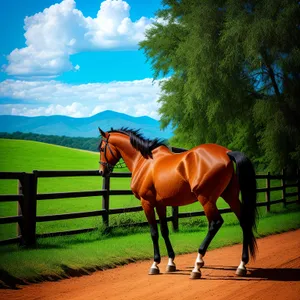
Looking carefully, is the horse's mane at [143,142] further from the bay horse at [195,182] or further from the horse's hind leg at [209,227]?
the horse's hind leg at [209,227]

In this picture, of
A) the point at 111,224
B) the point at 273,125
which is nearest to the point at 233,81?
the point at 273,125

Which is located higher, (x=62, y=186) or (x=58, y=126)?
(x=58, y=126)

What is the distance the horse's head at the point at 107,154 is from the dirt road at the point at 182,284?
4.81 feet

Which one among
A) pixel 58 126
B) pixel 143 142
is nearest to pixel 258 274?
pixel 143 142

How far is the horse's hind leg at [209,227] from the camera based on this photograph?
5.20 m

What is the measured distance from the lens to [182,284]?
4.98 m

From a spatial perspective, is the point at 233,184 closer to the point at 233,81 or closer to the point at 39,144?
the point at 233,81

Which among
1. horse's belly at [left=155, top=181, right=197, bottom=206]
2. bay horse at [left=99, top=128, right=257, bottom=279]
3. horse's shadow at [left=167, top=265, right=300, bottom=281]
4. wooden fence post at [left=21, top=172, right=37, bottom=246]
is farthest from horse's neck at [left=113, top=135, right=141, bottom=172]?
wooden fence post at [left=21, top=172, right=37, bottom=246]

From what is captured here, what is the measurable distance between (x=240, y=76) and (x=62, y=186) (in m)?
13.0

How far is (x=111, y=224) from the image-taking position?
352 inches

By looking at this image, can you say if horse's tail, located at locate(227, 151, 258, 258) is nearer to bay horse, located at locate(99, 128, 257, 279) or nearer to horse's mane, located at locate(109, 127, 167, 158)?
bay horse, located at locate(99, 128, 257, 279)

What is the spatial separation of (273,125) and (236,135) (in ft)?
9.45

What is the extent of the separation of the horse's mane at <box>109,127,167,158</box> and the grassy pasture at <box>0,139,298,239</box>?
2.99 meters

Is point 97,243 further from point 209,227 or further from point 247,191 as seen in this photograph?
point 247,191
